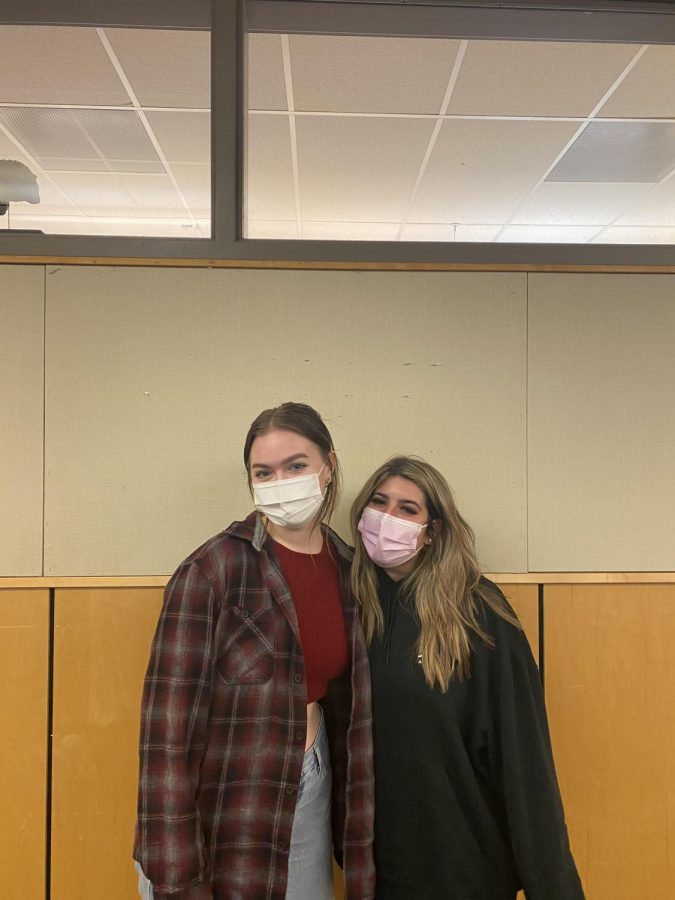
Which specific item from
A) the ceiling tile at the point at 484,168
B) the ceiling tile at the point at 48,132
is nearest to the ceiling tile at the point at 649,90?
the ceiling tile at the point at 484,168

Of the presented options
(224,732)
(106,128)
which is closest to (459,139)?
(106,128)

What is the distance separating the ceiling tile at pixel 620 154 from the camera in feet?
12.5

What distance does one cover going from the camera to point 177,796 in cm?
122

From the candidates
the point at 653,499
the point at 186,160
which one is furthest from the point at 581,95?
the point at 653,499

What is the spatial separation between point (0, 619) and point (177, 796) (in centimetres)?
75

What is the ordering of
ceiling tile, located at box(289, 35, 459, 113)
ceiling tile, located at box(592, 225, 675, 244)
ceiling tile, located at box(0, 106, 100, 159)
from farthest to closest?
1. ceiling tile, located at box(592, 225, 675, 244)
2. ceiling tile, located at box(0, 106, 100, 159)
3. ceiling tile, located at box(289, 35, 459, 113)

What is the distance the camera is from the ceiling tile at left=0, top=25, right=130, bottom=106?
277 cm

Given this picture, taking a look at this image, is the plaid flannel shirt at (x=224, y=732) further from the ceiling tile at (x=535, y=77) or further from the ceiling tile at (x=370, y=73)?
the ceiling tile at (x=535, y=77)

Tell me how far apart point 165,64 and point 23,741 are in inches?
114

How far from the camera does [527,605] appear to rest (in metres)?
1.71

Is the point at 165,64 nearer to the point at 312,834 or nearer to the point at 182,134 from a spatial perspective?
the point at 182,134

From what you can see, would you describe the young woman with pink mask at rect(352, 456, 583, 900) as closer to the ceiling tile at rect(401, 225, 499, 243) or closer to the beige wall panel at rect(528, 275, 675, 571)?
the beige wall panel at rect(528, 275, 675, 571)

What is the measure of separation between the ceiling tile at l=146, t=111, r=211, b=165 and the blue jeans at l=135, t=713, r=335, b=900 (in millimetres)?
3081

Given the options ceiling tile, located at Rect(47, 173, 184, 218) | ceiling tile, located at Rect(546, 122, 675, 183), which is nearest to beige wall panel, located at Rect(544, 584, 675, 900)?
ceiling tile, located at Rect(546, 122, 675, 183)
